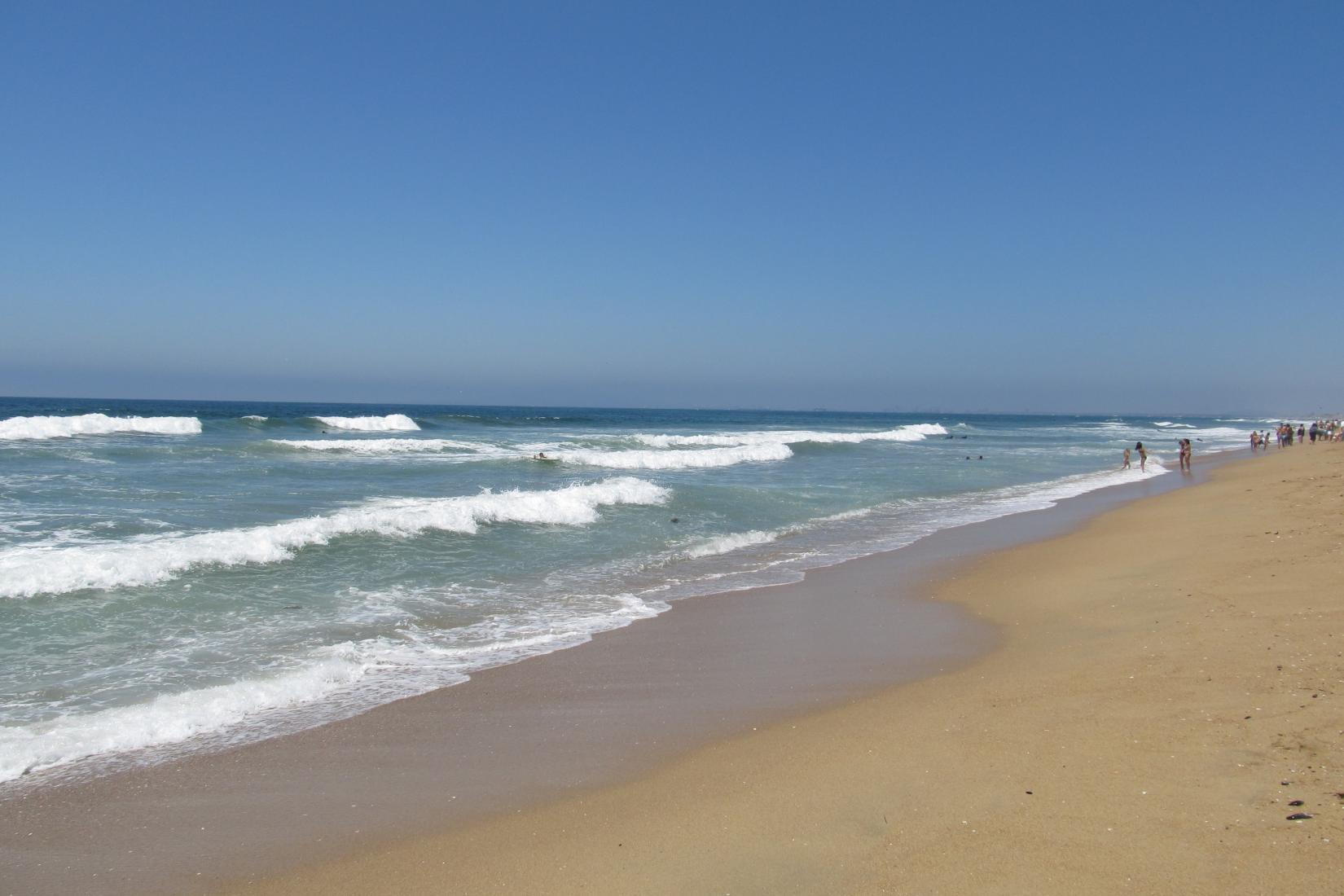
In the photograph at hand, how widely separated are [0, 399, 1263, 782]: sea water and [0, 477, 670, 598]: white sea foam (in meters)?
0.04

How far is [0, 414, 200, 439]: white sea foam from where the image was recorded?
32.5m

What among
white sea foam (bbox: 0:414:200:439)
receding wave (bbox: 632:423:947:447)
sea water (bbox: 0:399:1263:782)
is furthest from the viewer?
receding wave (bbox: 632:423:947:447)

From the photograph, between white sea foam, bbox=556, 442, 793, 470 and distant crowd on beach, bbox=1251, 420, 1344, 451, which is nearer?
white sea foam, bbox=556, 442, 793, 470

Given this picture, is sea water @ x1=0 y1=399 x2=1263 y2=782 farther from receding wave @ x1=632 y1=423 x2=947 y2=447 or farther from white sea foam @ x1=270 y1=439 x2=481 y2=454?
receding wave @ x1=632 y1=423 x2=947 y2=447

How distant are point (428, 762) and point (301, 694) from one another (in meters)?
1.78

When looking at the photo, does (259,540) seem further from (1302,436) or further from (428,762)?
(1302,436)

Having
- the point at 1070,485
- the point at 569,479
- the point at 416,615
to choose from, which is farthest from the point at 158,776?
the point at 1070,485

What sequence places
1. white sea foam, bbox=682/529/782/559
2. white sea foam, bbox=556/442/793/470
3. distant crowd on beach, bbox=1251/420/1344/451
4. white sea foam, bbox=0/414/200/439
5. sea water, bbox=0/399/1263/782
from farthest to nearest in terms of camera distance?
distant crowd on beach, bbox=1251/420/1344/451 → white sea foam, bbox=0/414/200/439 → white sea foam, bbox=556/442/793/470 → white sea foam, bbox=682/529/782/559 → sea water, bbox=0/399/1263/782

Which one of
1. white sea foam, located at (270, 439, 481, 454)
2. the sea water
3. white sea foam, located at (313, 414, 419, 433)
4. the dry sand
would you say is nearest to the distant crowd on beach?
the sea water

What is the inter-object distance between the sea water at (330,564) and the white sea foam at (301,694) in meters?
0.02

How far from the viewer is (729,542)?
1347 centimetres

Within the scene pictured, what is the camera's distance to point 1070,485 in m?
23.9

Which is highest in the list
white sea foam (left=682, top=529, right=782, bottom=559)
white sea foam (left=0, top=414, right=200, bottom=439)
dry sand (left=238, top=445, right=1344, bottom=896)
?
white sea foam (left=0, top=414, right=200, bottom=439)

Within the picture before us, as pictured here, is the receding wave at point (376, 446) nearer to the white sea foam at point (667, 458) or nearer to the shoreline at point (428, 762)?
the white sea foam at point (667, 458)
